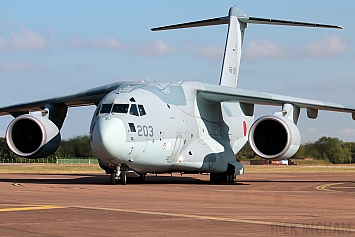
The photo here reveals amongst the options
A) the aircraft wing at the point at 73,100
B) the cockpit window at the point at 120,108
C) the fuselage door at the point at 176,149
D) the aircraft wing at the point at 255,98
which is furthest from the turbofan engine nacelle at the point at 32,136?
the aircraft wing at the point at 255,98

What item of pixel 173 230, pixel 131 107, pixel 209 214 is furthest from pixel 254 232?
pixel 131 107

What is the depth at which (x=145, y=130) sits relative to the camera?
21656 millimetres

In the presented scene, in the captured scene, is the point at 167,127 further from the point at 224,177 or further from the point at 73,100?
the point at 73,100

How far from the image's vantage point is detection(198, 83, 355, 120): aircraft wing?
82.3 feet

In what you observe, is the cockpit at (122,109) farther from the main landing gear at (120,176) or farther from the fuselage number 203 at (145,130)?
the main landing gear at (120,176)

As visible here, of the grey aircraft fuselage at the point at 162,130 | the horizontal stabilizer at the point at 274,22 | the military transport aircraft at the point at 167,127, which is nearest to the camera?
the grey aircraft fuselage at the point at 162,130

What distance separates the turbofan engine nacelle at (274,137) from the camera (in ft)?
74.9

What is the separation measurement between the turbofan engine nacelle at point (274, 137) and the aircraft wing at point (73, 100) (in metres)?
5.49

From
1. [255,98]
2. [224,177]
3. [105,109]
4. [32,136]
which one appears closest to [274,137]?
[255,98]

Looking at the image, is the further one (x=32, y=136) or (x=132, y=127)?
(x=32, y=136)

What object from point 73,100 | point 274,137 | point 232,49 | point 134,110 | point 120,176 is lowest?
point 120,176

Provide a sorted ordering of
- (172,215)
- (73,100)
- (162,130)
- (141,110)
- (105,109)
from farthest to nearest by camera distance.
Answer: (73,100)
(162,130)
(141,110)
(105,109)
(172,215)

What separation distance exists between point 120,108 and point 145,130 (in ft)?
3.52

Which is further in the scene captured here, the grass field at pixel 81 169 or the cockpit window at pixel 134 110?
the grass field at pixel 81 169
